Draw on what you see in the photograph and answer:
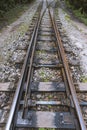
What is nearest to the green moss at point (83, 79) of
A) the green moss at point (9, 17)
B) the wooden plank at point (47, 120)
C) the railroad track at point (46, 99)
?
the railroad track at point (46, 99)

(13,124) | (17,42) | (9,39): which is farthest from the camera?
(9,39)

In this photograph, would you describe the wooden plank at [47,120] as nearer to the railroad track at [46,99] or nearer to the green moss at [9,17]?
the railroad track at [46,99]

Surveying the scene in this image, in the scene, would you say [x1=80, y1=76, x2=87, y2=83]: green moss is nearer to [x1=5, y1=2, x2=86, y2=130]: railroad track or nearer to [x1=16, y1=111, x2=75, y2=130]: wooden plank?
[x1=5, y1=2, x2=86, y2=130]: railroad track

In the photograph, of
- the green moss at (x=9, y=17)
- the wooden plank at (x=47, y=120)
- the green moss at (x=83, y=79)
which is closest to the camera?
the wooden plank at (x=47, y=120)

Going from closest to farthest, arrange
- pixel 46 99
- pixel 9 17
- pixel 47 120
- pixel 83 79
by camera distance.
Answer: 1. pixel 47 120
2. pixel 46 99
3. pixel 83 79
4. pixel 9 17

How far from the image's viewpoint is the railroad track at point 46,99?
4.32 metres

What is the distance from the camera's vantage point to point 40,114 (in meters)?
4.66

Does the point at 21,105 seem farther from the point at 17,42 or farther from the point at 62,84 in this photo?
the point at 17,42

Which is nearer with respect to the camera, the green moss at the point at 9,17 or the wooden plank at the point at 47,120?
the wooden plank at the point at 47,120

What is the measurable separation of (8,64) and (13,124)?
3464 mm

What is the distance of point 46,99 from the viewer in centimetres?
524

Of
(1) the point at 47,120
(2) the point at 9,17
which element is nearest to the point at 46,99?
(1) the point at 47,120

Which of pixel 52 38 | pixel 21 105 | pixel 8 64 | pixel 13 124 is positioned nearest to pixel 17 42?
pixel 52 38

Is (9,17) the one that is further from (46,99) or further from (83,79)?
(46,99)
